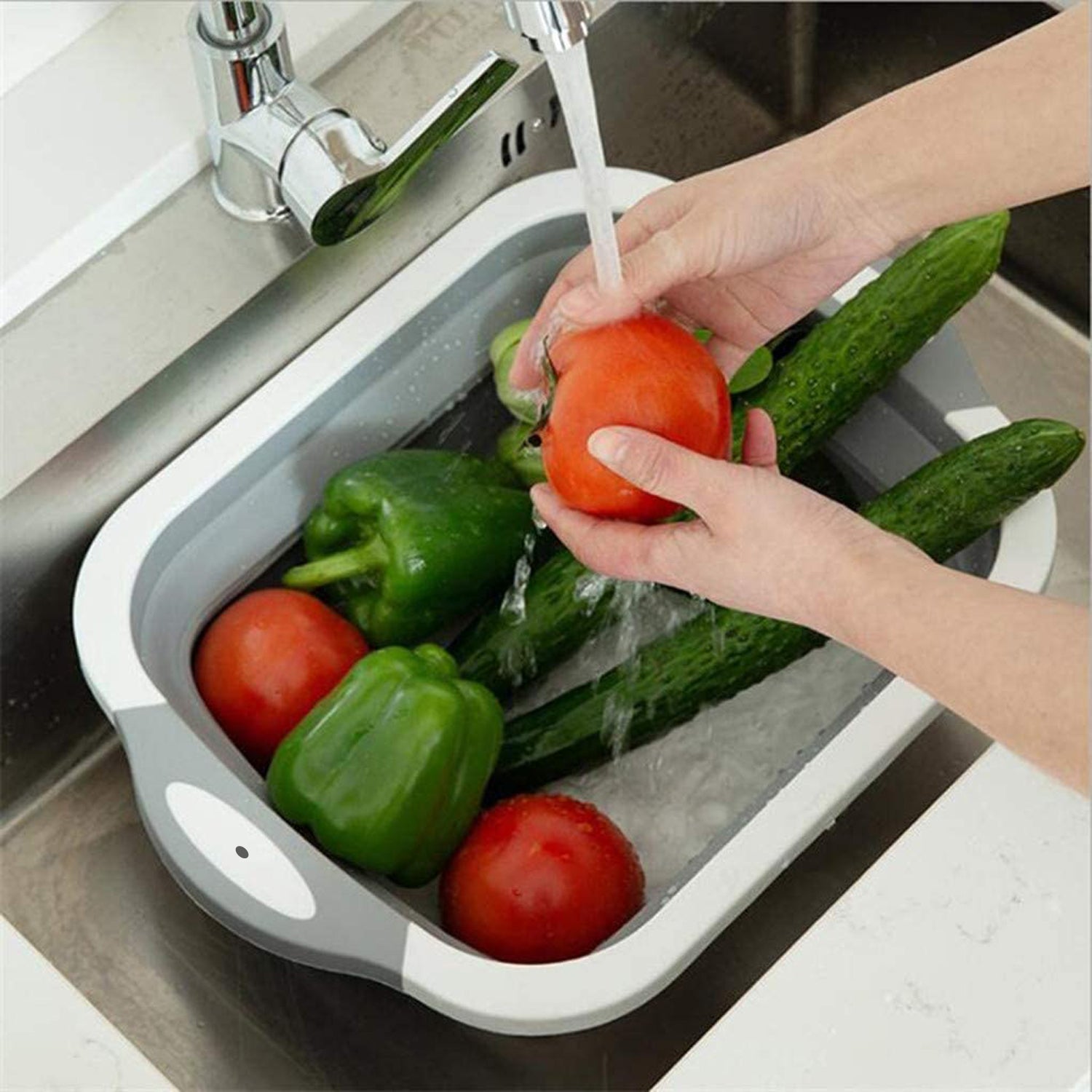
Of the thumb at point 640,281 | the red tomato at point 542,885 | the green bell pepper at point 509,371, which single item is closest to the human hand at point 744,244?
the thumb at point 640,281

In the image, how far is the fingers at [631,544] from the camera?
2.83 ft

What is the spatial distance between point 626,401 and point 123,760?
0.46 metres

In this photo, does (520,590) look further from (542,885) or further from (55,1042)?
(55,1042)

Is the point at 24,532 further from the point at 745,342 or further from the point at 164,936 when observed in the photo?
the point at 745,342

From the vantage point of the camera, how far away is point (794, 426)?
3.48ft

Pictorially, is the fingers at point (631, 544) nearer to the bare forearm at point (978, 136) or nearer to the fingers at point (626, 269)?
the fingers at point (626, 269)

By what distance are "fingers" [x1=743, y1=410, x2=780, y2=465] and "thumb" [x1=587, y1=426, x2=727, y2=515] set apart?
79 millimetres

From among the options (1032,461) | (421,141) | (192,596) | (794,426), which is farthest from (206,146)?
(1032,461)

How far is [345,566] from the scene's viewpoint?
1054 millimetres

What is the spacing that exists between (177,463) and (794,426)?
1.13 feet

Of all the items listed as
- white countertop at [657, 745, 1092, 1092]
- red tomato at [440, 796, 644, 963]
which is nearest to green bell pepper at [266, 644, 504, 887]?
red tomato at [440, 796, 644, 963]

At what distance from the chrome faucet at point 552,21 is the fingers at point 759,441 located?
24 cm

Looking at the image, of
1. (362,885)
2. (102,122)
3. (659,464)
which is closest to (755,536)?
(659,464)

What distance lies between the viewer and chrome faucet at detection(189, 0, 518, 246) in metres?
0.96
